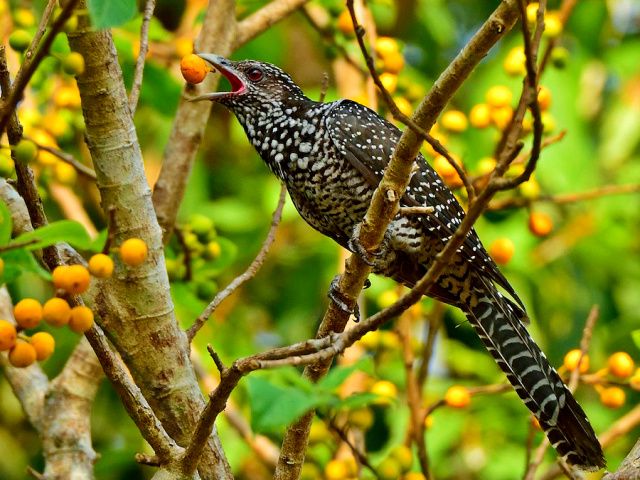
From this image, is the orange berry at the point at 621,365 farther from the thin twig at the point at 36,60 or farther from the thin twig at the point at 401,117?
the thin twig at the point at 36,60

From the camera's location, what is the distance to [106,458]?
158 inches

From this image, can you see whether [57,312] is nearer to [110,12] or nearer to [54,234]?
[54,234]

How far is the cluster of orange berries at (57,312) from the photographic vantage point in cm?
198

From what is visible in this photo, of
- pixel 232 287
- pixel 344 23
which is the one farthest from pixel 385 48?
pixel 232 287

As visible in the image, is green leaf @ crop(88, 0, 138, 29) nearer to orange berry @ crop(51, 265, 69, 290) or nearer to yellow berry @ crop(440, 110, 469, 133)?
orange berry @ crop(51, 265, 69, 290)

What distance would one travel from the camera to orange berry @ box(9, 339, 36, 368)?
6.67 feet

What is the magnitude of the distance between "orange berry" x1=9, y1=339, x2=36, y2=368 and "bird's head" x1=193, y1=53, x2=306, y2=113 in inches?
85.7

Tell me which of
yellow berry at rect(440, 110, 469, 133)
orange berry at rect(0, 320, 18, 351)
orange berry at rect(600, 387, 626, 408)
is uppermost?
yellow berry at rect(440, 110, 469, 133)

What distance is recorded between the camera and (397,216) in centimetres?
377

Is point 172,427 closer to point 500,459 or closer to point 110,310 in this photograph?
point 110,310

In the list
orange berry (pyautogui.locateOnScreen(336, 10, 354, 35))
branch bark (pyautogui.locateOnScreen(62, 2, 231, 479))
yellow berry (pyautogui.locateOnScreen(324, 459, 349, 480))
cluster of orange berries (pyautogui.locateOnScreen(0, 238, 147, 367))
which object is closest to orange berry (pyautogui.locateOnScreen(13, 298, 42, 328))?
cluster of orange berries (pyautogui.locateOnScreen(0, 238, 147, 367))

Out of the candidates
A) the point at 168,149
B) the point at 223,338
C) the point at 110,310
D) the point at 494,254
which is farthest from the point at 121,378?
the point at 223,338

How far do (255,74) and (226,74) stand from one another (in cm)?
14

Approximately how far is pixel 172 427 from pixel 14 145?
3.21ft
